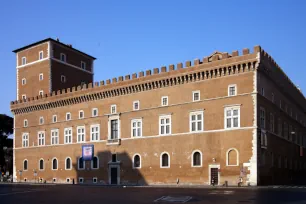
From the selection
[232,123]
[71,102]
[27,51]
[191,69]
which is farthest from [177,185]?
[27,51]

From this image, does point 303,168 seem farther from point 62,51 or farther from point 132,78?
point 62,51

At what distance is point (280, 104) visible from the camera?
4706 cm

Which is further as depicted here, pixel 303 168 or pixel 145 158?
pixel 303 168

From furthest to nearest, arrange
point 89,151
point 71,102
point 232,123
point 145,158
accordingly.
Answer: point 71,102 → point 89,151 → point 145,158 → point 232,123

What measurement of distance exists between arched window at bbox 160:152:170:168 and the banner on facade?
442 inches

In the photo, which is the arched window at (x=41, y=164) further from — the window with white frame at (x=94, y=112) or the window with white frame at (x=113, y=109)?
the window with white frame at (x=113, y=109)

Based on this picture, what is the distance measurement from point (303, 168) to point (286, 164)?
1053 centimetres

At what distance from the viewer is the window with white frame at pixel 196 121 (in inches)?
1649

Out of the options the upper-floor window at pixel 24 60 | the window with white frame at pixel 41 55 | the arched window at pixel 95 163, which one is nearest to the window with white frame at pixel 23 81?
the upper-floor window at pixel 24 60

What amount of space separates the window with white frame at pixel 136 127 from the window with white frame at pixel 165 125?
10.1ft

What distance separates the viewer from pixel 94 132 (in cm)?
5206

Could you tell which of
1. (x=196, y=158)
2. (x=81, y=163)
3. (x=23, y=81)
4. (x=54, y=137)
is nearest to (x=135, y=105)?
(x=196, y=158)

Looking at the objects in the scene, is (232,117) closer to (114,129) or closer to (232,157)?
(232,157)

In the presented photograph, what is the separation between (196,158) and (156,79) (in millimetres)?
10280
